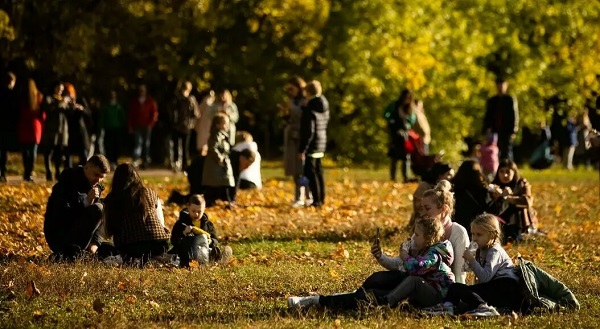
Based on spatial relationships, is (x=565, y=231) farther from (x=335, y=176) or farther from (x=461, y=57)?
(x=461, y=57)

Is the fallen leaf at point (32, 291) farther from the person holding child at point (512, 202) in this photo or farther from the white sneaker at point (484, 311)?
the person holding child at point (512, 202)

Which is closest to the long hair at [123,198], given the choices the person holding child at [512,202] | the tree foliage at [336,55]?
the person holding child at [512,202]

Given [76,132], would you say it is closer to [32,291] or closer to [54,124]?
[54,124]

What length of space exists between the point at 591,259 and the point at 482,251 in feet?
13.6

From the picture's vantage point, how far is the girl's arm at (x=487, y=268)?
1093cm

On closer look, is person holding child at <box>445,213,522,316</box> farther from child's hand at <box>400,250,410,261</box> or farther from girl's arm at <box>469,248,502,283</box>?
child's hand at <box>400,250,410,261</box>

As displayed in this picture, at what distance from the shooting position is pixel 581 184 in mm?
28438

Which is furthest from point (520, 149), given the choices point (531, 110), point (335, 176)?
point (335, 176)

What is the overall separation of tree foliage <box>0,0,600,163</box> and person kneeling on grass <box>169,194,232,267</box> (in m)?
17.6

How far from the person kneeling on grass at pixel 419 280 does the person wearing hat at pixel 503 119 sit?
14.2 metres

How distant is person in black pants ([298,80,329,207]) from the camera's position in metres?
20.0

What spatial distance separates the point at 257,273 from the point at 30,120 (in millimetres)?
11314

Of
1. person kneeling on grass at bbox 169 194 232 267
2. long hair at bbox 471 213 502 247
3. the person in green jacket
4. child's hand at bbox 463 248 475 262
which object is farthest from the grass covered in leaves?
the person in green jacket

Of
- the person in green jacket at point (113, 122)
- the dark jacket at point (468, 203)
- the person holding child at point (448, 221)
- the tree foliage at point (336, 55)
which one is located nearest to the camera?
the person holding child at point (448, 221)
